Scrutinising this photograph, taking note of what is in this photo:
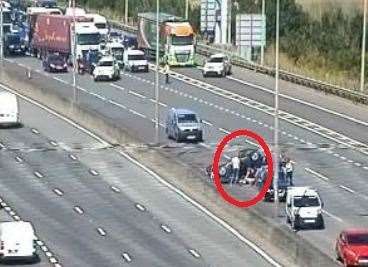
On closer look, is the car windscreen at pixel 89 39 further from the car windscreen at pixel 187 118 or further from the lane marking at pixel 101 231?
the lane marking at pixel 101 231

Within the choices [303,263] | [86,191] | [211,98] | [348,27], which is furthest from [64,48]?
[303,263]

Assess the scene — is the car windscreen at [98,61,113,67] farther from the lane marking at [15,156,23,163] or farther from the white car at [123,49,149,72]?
the lane marking at [15,156,23,163]

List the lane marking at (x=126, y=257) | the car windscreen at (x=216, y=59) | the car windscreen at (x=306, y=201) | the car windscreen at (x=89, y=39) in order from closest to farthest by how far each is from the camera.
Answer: the lane marking at (x=126, y=257) → the car windscreen at (x=306, y=201) → the car windscreen at (x=216, y=59) → the car windscreen at (x=89, y=39)

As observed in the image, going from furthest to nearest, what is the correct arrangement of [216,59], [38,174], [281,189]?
1. [216,59]
2. [38,174]
3. [281,189]

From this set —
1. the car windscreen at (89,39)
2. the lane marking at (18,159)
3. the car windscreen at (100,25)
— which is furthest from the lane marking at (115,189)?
the car windscreen at (100,25)

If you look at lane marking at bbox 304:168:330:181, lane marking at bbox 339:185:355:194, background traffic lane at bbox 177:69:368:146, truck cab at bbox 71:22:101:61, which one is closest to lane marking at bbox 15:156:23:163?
lane marking at bbox 304:168:330:181

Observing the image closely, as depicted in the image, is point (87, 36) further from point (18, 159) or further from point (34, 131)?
point (18, 159)

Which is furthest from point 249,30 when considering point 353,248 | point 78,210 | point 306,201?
point 353,248

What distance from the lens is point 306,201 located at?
243 ft

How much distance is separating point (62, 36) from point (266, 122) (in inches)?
1367

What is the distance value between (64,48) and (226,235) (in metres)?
65.7

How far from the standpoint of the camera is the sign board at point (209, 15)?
155375 millimetres

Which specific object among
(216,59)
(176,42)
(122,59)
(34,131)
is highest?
(176,42)

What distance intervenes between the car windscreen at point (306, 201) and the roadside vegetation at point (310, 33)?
5148 centimetres
